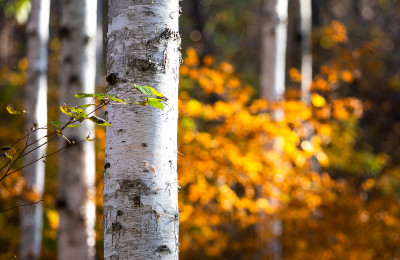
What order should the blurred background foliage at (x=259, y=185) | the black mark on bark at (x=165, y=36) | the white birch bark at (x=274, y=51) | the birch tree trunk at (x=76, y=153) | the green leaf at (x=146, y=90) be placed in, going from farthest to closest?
the white birch bark at (x=274, y=51) → the blurred background foliage at (x=259, y=185) → the birch tree trunk at (x=76, y=153) → the black mark on bark at (x=165, y=36) → the green leaf at (x=146, y=90)

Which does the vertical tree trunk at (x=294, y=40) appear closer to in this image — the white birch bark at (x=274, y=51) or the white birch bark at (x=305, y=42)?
the white birch bark at (x=305, y=42)

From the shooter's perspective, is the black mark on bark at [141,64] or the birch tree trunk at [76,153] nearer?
the black mark on bark at [141,64]

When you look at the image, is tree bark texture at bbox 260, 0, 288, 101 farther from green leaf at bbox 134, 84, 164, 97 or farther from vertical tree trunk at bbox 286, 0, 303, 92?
green leaf at bbox 134, 84, 164, 97

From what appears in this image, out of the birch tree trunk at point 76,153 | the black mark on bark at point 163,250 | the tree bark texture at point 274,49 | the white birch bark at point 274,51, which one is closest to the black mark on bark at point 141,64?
the black mark on bark at point 163,250

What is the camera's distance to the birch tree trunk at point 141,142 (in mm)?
1667

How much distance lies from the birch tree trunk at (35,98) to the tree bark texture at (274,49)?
2774mm

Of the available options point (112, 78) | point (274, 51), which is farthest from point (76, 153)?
point (274, 51)

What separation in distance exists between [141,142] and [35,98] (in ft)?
12.9

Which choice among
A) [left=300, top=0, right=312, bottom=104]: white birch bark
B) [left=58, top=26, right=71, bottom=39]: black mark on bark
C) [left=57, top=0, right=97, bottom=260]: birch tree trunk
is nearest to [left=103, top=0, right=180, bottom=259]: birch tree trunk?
[left=57, top=0, right=97, bottom=260]: birch tree trunk

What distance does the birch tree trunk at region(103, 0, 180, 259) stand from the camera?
1.67 metres

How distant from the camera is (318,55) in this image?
1483 centimetres

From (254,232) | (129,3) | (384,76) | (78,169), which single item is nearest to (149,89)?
(129,3)

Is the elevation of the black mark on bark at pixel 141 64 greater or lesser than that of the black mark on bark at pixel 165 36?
lesser

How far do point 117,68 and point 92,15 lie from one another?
2484 millimetres
